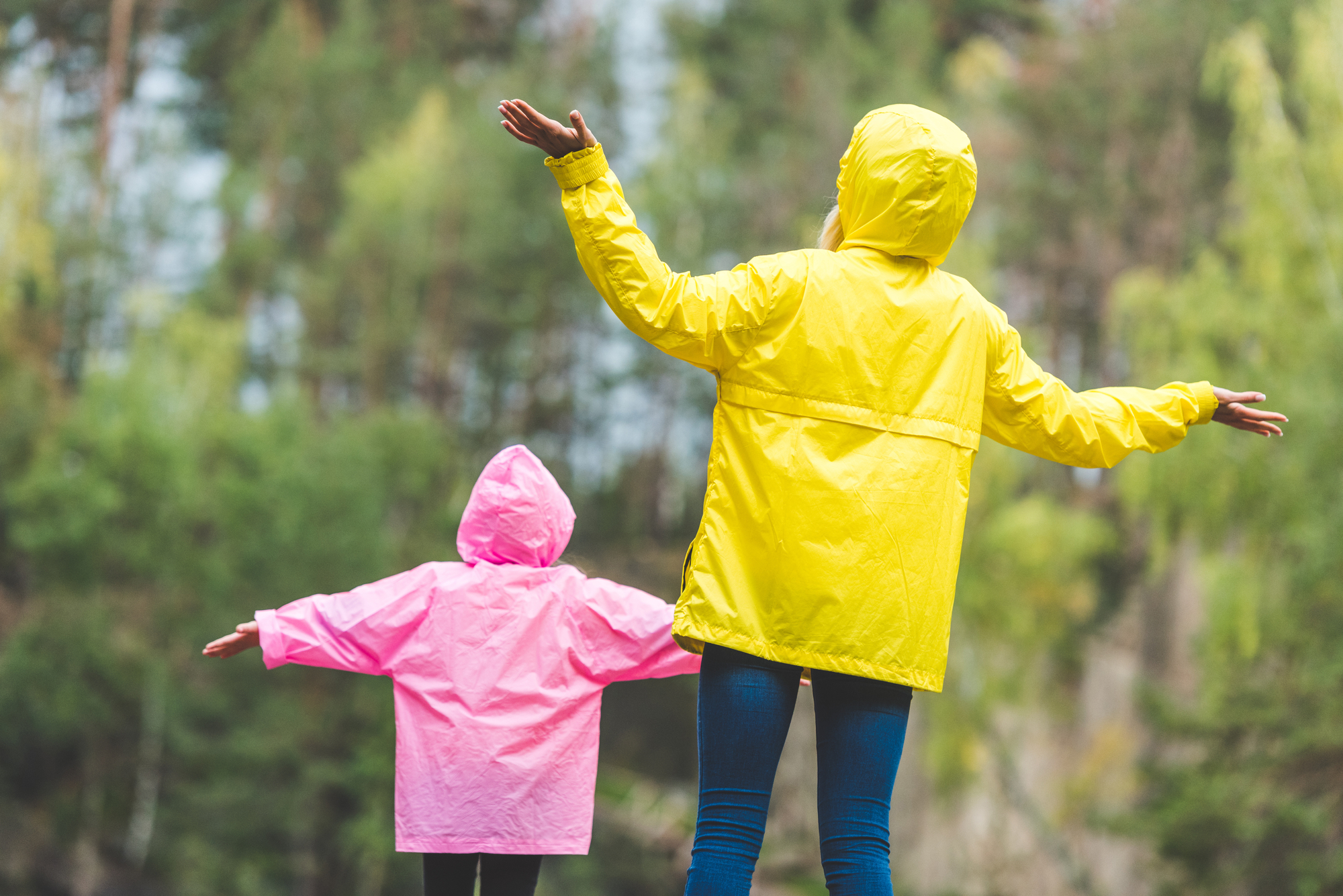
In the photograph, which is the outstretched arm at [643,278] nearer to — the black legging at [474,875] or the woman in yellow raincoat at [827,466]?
the woman in yellow raincoat at [827,466]

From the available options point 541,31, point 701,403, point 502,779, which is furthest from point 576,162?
point 541,31

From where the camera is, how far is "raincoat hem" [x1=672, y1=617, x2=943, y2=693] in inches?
73.4

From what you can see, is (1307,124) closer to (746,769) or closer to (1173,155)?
(1173,155)

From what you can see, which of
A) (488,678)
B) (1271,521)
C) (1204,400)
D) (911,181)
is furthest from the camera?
(1271,521)

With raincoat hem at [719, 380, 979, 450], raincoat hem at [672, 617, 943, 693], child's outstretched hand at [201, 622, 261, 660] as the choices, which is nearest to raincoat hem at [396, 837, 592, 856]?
child's outstretched hand at [201, 622, 261, 660]

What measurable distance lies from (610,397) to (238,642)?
18.7m

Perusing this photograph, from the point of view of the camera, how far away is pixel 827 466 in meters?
1.92

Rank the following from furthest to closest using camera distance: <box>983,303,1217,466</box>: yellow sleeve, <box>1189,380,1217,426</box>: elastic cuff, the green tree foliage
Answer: the green tree foliage → <box>1189,380,1217,426</box>: elastic cuff → <box>983,303,1217,466</box>: yellow sleeve

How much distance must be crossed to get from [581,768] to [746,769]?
69 centimetres

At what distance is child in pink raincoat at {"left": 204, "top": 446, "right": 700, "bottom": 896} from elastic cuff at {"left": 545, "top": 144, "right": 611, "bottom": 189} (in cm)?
78

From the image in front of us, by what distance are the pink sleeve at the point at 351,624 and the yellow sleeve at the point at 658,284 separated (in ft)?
2.79

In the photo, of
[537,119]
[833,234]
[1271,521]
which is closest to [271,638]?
[537,119]

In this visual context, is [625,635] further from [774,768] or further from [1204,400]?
[1204,400]

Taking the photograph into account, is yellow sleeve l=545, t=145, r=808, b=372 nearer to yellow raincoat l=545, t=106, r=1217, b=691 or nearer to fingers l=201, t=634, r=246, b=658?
yellow raincoat l=545, t=106, r=1217, b=691
